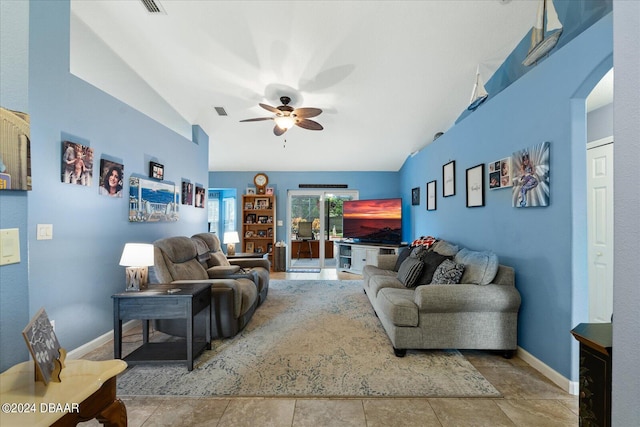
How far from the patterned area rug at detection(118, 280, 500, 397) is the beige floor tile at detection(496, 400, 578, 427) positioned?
132 millimetres

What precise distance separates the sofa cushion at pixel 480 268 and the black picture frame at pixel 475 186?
0.75 m

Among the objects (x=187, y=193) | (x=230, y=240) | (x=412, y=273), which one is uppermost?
(x=187, y=193)

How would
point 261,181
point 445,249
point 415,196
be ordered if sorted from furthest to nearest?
point 261,181 < point 415,196 < point 445,249

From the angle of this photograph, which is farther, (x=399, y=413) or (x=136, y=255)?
(x=136, y=255)

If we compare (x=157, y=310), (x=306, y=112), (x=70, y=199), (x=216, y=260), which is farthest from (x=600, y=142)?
(x=70, y=199)

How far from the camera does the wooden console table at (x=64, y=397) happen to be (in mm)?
713

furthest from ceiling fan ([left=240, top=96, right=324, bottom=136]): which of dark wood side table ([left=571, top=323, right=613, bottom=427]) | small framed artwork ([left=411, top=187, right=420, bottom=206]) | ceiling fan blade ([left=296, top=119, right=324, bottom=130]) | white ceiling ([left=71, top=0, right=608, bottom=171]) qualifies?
dark wood side table ([left=571, top=323, right=613, bottom=427])

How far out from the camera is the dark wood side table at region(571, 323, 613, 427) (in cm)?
104

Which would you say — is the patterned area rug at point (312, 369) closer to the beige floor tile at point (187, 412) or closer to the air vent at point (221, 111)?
the beige floor tile at point (187, 412)

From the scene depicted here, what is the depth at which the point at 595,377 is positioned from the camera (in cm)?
108

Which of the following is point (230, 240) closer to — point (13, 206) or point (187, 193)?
point (187, 193)

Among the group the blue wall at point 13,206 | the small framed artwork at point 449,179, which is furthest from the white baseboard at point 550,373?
the blue wall at point 13,206

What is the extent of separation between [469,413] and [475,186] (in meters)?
2.39

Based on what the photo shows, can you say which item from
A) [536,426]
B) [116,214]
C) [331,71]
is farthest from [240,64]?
[536,426]
